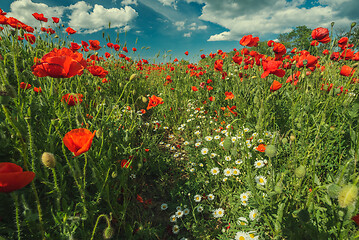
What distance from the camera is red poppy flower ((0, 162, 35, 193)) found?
66 cm

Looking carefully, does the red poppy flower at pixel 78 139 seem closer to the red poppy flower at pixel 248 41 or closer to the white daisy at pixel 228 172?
the white daisy at pixel 228 172

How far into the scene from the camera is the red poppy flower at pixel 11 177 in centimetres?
66

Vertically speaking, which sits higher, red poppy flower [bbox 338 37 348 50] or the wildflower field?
red poppy flower [bbox 338 37 348 50]

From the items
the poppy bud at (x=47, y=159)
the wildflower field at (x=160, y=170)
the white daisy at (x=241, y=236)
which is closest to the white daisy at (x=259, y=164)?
the wildflower field at (x=160, y=170)

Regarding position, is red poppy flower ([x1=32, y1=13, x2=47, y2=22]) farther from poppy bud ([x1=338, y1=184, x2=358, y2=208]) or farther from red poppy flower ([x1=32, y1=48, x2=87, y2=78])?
poppy bud ([x1=338, y1=184, x2=358, y2=208])

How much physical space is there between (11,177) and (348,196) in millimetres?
1360

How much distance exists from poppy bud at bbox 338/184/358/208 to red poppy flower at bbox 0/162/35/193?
132 centimetres

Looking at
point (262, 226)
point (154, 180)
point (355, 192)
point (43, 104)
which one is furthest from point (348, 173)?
point (43, 104)

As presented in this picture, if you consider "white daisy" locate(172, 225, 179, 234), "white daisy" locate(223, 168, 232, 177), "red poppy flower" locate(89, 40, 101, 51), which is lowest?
"white daisy" locate(172, 225, 179, 234)

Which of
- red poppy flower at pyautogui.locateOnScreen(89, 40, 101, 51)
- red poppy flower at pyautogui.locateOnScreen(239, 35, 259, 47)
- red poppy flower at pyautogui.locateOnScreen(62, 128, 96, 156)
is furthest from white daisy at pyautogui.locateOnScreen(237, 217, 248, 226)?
red poppy flower at pyautogui.locateOnScreen(89, 40, 101, 51)

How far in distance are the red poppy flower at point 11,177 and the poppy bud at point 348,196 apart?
1.32 m

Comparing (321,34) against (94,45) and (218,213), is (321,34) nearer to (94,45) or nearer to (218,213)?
(218,213)

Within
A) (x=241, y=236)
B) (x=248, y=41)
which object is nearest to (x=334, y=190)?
(x=241, y=236)

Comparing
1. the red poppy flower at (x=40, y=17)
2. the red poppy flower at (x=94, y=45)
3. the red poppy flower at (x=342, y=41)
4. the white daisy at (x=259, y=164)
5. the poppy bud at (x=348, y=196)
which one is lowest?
the white daisy at (x=259, y=164)
